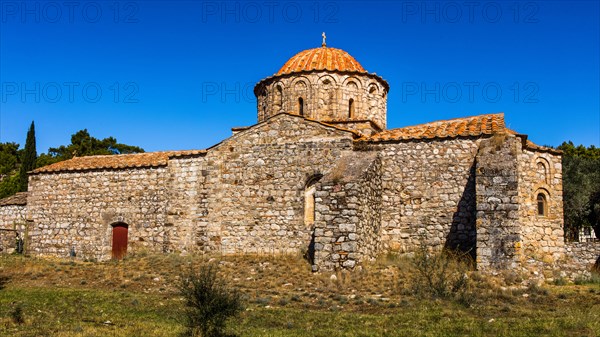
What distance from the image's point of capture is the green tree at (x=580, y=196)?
107ft

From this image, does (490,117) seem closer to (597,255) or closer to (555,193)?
(555,193)

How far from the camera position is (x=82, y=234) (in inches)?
922

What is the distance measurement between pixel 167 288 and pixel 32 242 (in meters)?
12.0

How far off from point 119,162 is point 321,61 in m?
9.23

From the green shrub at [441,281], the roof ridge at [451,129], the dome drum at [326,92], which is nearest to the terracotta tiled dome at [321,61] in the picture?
the dome drum at [326,92]

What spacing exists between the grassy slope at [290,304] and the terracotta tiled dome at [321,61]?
832 cm

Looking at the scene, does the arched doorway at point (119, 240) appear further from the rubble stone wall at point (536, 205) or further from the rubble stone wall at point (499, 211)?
the rubble stone wall at point (536, 205)

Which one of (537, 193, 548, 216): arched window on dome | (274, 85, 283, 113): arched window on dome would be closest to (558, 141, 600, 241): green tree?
(537, 193, 548, 216): arched window on dome

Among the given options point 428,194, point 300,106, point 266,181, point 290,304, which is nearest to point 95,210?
point 266,181

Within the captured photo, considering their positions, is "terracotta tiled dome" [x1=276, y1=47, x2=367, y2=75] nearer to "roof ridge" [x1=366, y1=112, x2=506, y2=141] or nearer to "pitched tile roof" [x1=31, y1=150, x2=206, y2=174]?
"roof ridge" [x1=366, y1=112, x2=506, y2=141]

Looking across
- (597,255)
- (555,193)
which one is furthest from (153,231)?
(597,255)

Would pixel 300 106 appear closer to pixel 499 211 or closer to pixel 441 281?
pixel 499 211

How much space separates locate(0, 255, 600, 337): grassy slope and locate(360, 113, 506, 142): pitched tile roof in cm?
436

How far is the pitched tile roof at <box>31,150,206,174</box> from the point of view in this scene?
2250 cm
